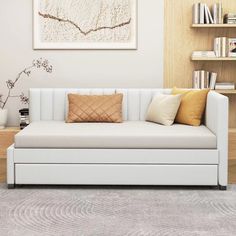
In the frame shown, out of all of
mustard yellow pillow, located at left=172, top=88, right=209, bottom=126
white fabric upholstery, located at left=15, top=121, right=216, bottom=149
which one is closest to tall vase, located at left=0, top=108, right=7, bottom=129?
white fabric upholstery, located at left=15, top=121, right=216, bottom=149

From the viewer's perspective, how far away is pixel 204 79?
559 cm

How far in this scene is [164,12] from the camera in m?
5.67

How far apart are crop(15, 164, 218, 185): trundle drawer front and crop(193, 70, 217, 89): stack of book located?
64.3 inches

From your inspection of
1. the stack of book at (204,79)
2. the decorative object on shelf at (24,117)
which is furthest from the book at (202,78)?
the decorative object on shelf at (24,117)

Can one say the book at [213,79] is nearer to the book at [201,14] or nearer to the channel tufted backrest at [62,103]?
the book at [201,14]

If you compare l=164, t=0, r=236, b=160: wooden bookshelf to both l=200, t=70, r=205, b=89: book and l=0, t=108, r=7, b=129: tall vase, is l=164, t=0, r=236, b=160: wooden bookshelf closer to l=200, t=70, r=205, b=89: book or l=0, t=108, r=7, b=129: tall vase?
l=200, t=70, r=205, b=89: book

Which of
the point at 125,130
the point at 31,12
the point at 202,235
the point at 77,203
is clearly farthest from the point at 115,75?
the point at 202,235

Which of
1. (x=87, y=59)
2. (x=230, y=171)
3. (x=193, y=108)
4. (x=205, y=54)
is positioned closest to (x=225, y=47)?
(x=205, y=54)

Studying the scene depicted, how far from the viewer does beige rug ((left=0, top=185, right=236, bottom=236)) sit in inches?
122

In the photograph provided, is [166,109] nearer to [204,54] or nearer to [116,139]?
[116,139]

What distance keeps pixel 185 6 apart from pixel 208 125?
1.63 m

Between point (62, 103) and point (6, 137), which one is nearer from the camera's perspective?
point (62, 103)

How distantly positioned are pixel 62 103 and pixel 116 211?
1865 millimetres

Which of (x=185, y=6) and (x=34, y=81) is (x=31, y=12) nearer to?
(x=34, y=81)
